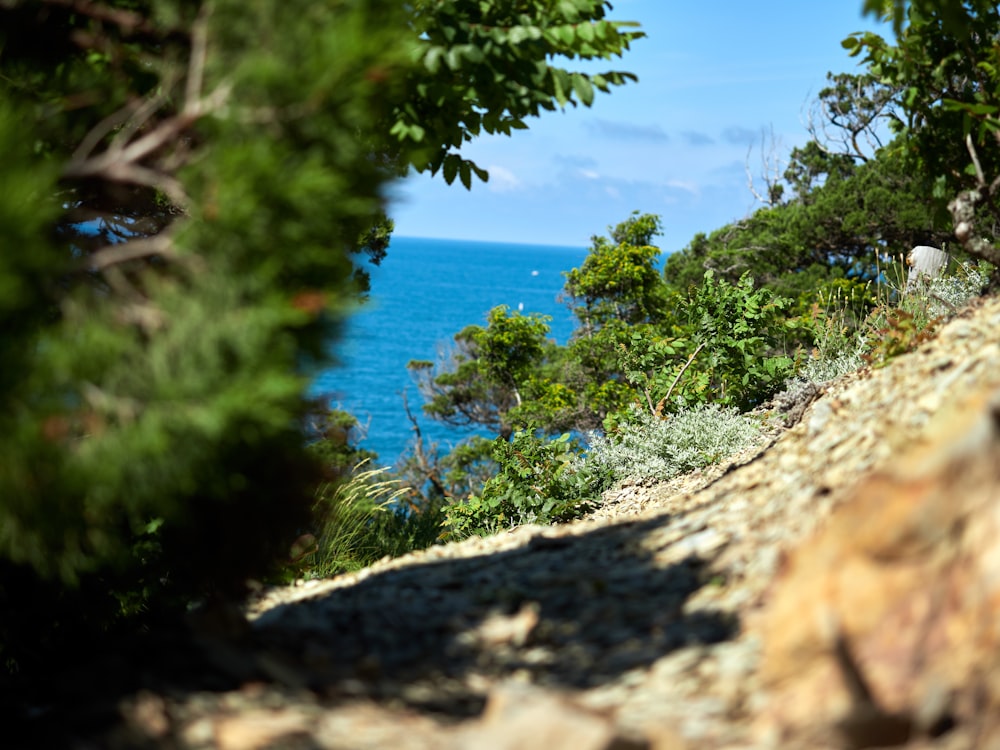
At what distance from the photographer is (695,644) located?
3.42m

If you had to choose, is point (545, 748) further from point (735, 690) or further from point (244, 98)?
point (244, 98)

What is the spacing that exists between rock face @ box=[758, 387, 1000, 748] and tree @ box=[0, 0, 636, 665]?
6.10 ft

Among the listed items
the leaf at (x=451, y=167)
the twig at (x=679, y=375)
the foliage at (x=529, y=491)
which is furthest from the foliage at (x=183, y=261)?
the twig at (x=679, y=375)

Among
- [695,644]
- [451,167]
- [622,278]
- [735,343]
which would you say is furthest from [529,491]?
[622,278]

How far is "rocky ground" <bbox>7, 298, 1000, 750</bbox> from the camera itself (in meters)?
2.69

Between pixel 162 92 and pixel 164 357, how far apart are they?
1250 mm

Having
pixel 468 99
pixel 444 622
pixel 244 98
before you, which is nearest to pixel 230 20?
pixel 244 98

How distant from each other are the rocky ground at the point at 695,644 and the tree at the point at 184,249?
2.36 feet

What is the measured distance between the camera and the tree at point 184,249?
2959mm

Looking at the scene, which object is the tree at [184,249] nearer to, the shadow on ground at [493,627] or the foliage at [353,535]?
the shadow on ground at [493,627]

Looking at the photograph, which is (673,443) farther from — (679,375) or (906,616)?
(906,616)

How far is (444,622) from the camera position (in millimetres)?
4043

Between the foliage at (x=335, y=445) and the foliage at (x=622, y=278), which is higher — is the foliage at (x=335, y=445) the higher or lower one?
the lower one

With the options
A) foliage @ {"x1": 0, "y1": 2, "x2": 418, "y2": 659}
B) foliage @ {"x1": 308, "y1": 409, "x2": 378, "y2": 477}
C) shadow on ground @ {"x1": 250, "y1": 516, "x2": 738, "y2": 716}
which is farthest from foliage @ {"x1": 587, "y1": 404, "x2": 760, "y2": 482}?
foliage @ {"x1": 0, "y1": 2, "x2": 418, "y2": 659}
